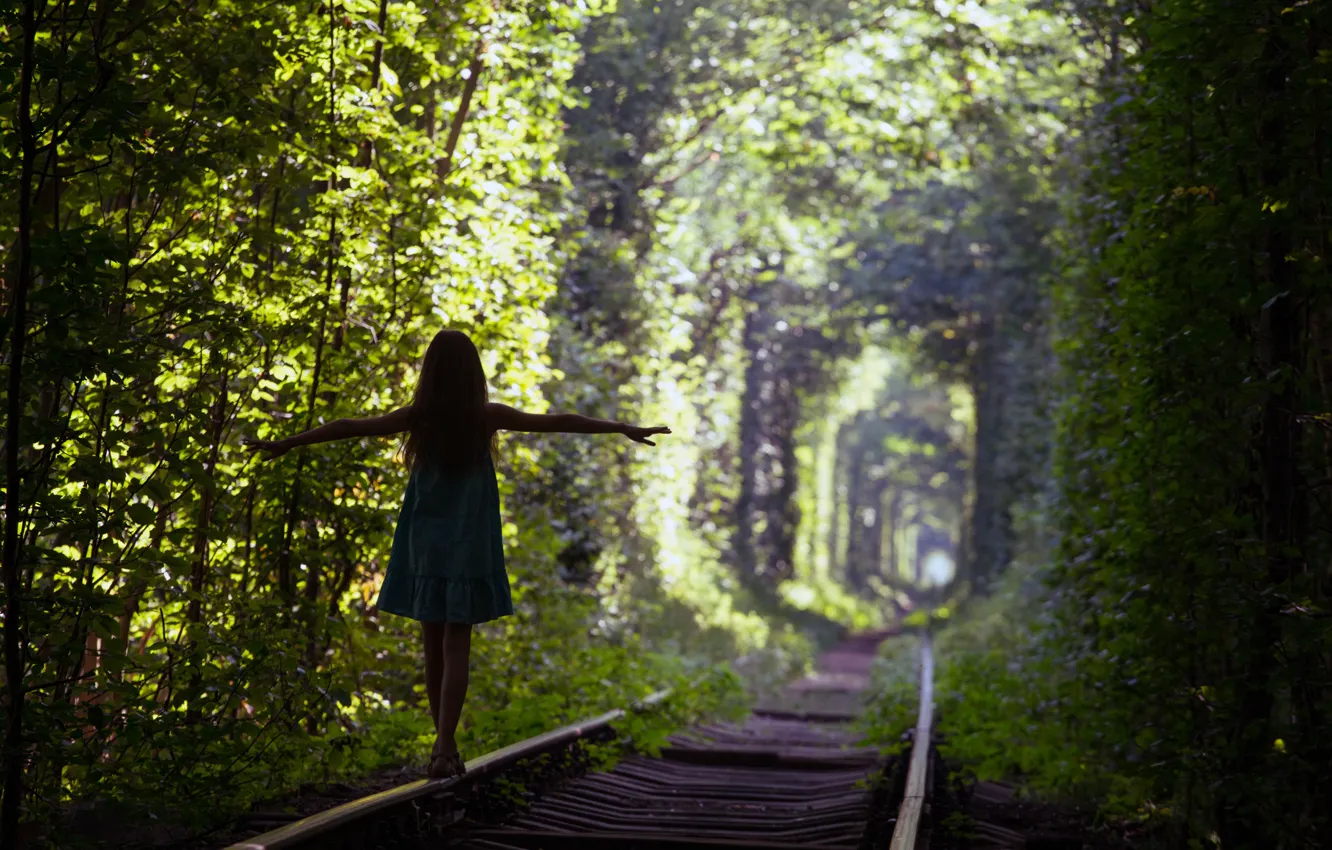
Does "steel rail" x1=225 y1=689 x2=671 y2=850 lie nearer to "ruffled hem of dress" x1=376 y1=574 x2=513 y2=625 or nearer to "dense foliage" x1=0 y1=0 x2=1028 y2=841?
"dense foliage" x1=0 y1=0 x2=1028 y2=841

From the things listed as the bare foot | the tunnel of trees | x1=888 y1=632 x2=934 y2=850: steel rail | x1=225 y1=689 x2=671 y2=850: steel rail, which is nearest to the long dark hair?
the tunnel of trees

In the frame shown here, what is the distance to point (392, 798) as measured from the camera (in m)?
5.46

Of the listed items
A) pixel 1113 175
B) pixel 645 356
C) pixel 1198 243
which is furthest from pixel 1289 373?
pixel 645 356

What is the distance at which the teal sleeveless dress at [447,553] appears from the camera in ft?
20.4

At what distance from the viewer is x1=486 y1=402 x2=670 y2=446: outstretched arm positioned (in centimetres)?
611

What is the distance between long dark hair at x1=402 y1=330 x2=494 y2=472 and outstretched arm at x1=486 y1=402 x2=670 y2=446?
62mm

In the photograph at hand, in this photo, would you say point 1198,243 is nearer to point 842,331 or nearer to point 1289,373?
point 1289,373

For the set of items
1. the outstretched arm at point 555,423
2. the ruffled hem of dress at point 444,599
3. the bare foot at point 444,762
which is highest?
the outstretched arm at point 555,423

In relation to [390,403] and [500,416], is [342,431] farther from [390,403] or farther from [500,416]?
[390,403]

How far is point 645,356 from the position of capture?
18953 mm

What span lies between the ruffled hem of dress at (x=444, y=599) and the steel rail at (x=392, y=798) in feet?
2.35

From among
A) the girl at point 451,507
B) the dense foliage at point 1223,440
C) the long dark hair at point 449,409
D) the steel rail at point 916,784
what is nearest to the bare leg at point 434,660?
the girl at point 451,507

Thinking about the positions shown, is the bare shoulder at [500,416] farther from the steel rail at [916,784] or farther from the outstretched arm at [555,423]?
the steel rail at [916,784]

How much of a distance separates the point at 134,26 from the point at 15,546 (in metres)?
1.93
